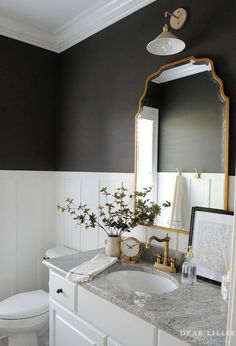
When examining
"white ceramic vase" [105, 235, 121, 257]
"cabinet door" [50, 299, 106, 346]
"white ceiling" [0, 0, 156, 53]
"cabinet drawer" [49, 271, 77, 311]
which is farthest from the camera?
"white ceiling" [0, 0, 156, 53]

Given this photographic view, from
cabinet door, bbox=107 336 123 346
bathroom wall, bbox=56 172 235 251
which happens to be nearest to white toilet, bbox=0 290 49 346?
bathroom wall, bbox=56 172 235 251

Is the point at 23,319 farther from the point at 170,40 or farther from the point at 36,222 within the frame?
the point at 170,40

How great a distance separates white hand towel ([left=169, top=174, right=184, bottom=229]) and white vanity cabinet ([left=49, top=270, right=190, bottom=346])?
0.64 m

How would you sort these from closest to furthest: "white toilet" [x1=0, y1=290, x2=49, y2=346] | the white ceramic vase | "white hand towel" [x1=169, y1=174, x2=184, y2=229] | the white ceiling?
"white hand towel" [x1=169, y1=174, x2=184, y2=229] < the white ceramic vase < "white toilet" [x1=0, y1=290, x2=49, y2=346] < the white ceiling

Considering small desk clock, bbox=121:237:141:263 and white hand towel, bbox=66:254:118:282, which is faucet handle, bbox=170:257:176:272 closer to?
small desk clock, bbox=121:237:141:263

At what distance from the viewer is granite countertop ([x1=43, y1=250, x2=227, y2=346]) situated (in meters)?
0.98

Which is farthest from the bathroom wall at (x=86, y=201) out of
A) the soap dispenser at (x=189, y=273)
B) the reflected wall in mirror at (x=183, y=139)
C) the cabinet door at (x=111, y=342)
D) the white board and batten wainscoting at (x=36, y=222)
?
the cabinet door at (x=111, y=342)

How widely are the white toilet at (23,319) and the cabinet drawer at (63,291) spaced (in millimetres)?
455

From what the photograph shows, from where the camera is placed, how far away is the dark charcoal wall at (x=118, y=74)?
59.1 inches

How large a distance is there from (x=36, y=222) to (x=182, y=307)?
5.95 ft

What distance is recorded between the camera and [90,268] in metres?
1.55

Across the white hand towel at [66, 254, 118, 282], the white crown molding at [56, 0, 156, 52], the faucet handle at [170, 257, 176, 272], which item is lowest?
the white hand towel at [66, 254, 118, 282]

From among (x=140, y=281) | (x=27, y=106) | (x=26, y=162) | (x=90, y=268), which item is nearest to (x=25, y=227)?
(x=26, y=162)

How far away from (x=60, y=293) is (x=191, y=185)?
98cm
